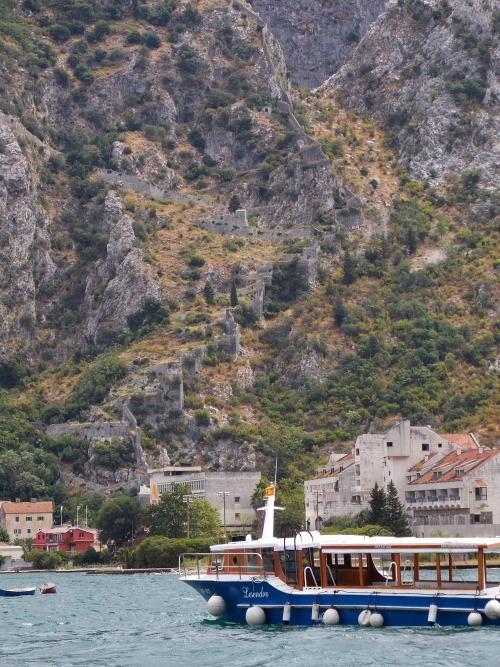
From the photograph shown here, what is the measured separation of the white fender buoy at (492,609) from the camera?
208 feet

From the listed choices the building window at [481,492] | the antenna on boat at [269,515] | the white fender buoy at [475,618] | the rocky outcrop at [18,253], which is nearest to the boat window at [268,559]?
the antenna on boat at [269,515]

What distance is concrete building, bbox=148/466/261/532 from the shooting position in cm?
14675

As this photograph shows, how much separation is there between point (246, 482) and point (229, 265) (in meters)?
45.9

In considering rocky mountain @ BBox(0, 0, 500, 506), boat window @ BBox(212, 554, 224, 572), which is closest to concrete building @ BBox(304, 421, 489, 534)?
rocky mountain @ BBox(0, 0, 500, 506)

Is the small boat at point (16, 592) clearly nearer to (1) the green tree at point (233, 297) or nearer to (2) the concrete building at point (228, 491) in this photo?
(2) the concrete building at point (228, 491)

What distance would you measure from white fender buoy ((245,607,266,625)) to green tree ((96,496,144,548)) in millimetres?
75541

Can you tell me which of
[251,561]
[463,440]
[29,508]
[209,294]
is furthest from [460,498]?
[209,294]

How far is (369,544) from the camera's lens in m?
67.4

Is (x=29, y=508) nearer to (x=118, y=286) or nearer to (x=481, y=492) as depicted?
(x=118, y=286)

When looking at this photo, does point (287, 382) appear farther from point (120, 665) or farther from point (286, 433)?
point (120, 665)

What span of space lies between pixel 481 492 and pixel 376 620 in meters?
58.3

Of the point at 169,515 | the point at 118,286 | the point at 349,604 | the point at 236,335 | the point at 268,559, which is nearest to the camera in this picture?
the point at 349,604

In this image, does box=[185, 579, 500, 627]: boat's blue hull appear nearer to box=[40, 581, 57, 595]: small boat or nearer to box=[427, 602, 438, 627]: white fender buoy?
box=[427, 602, 438, 627]: white fender buoy

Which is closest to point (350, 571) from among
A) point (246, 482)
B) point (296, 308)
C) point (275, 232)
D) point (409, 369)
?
point (246, 482)
